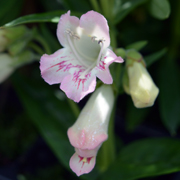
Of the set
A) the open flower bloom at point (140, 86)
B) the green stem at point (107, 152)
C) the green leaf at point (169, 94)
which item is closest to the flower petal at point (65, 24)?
the open flower bloom at point (140, 86)

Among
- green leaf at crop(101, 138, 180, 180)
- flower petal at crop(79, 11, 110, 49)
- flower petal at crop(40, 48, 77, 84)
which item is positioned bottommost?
green leaf at crop(101, 138, 180, 180)

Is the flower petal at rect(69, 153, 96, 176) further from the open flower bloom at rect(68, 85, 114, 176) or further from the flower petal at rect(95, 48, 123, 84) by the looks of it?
the flower petal at rect(95, 48, 123, 84)

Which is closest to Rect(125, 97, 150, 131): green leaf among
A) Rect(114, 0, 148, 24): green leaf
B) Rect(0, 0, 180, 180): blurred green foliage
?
Rect(0, 0, 180, 180): blurred green foliage

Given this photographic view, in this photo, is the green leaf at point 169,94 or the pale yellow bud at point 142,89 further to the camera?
the green leaf at point 169,94

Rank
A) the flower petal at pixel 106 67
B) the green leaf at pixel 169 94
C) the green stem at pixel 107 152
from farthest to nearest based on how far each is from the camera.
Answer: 1. the green leaf at pixel 169 94
2. the green stem at pixel 107 152
3. the flower petal at pixel 106 67

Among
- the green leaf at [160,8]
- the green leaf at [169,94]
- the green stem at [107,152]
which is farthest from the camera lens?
the green leaf at [169,94]

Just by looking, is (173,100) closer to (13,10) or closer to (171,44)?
(171,44)

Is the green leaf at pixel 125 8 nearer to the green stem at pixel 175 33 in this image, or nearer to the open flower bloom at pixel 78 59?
the open flower bloom at pixel 78 59
